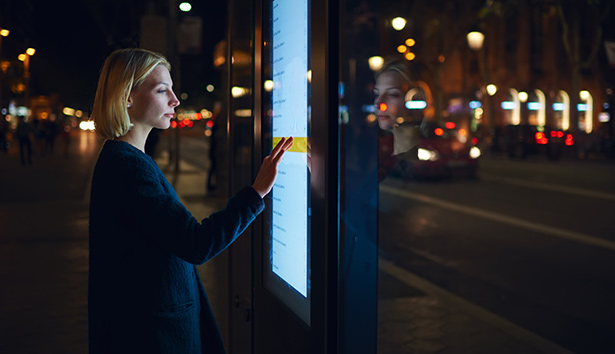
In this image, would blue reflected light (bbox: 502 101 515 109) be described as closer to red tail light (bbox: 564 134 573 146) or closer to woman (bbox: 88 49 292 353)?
red tail light (bbox: 564 134 573 146)

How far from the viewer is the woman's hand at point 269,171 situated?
6.75ft

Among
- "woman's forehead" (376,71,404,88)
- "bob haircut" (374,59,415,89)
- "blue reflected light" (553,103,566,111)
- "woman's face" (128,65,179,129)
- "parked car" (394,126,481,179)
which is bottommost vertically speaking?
"parked car" (394,126,481,179)

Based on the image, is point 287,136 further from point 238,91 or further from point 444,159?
point 444,159

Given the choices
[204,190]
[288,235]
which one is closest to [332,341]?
[288,235]

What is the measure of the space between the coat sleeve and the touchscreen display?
0.99 feet

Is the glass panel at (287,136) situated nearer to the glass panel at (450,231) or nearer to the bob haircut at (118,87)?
the glass panel at (450,231)

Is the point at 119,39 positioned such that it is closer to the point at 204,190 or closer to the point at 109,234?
the point at 109,234

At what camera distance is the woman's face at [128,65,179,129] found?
6.88ft

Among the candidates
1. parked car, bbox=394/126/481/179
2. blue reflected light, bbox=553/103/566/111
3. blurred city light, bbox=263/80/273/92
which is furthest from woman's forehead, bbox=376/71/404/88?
blue reflected light, bbox=553/103/566/111

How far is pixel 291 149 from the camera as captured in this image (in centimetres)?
223

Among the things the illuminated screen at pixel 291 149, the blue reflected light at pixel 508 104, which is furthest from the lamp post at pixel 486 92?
the illuminated screen at pixel 291 149

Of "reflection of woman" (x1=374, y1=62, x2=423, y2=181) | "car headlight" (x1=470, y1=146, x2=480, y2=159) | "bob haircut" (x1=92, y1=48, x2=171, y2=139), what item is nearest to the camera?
"bob haircut" (x1=92, y1=48, x2=171, y2=139)

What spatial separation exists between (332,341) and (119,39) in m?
1.56

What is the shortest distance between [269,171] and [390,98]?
119 centimetres
